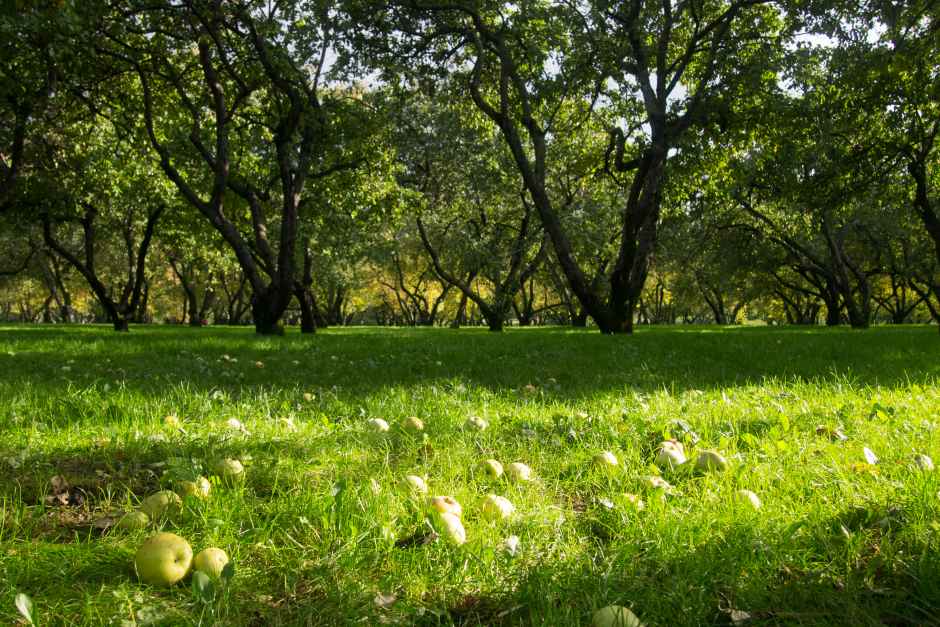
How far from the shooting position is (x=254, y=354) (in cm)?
856

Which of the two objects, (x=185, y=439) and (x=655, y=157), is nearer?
(x=185, y=439)

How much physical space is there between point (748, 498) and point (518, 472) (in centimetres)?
102

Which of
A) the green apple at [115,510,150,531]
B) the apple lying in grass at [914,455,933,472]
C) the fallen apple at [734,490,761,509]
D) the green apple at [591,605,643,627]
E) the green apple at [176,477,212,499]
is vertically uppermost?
the apple lying in grass at [914,455,933,472]

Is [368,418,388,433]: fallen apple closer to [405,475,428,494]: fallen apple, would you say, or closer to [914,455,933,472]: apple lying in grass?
[405,475,428,494]: fallen apple

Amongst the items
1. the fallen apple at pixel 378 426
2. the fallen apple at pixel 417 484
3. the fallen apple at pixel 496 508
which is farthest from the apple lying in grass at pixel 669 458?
the fallen apple at pixel 378 426

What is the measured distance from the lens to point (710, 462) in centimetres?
270

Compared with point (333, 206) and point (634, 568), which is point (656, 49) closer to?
point (333, 206)

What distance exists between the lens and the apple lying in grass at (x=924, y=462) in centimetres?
251

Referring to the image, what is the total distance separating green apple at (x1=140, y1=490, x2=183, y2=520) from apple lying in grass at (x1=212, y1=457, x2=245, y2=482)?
0.34 m

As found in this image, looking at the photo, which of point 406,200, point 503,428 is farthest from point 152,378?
point 406,200

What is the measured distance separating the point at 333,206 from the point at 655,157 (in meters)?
11.2

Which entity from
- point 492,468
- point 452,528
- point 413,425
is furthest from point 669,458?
point 413,425

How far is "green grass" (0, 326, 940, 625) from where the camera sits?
5.32 ft

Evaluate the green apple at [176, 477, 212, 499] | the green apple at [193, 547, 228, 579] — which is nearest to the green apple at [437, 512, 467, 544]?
the green apple at [193, 547, 228, 579]
